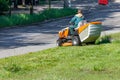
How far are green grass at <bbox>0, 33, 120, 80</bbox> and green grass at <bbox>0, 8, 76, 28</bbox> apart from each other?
1865cm

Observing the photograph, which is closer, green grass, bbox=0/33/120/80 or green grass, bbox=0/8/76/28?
green grass, bbox=0/33/120/80

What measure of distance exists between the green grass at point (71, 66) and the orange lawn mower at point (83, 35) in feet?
8.85

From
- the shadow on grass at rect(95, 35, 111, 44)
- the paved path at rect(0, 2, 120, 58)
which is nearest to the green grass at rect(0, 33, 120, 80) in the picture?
the shadow on grass at rect(95, 35, 111, 44)

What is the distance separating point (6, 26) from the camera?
37875mm

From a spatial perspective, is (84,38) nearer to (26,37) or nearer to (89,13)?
(26,37)

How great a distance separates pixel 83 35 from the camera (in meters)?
23.6

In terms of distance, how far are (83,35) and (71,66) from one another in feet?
28.7

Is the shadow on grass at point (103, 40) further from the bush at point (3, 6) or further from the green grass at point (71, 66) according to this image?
the bush at point (3, 6)

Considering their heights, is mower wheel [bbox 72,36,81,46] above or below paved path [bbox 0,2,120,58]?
above

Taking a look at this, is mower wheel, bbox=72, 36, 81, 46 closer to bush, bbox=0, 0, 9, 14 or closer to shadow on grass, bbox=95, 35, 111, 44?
shadow on grass, bbox=95, 35, 111, 44

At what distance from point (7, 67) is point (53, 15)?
32.0 m

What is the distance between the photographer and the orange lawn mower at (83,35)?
2323cm

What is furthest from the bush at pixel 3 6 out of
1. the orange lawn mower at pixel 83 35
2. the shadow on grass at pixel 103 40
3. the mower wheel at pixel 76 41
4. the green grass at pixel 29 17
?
the mower wheel at pixel 76 41

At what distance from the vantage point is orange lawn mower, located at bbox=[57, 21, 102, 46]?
23.2 meters
